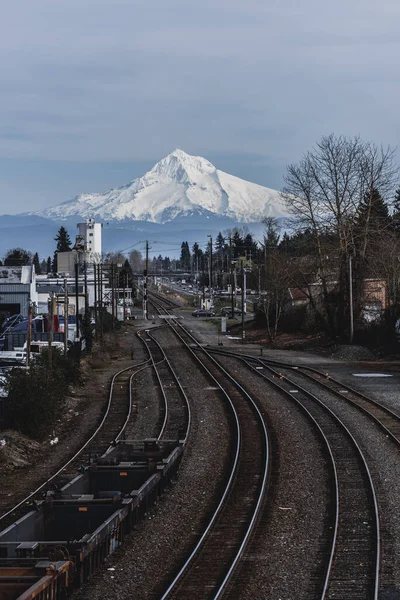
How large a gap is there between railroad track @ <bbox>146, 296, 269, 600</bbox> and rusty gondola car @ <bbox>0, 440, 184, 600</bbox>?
45.7 inches

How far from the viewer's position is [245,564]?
11.4 meters

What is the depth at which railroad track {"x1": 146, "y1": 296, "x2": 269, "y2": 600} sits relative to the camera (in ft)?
34.9

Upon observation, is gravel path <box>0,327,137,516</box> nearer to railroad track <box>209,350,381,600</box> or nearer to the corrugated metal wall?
railroad track <box>209,350,381,600</box>

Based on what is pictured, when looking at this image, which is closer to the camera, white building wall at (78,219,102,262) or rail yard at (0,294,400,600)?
rail yard at (0,294,400,600)

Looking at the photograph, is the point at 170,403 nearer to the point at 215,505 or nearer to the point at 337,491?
the point at 337,491

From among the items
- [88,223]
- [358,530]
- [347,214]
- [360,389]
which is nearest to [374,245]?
[347,214]

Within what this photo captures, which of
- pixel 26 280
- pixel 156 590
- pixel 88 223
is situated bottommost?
pixel 156 590

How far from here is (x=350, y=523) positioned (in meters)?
13.4

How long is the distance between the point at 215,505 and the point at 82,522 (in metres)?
3.09

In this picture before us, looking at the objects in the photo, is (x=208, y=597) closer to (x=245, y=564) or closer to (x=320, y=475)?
(x=245, y=564)

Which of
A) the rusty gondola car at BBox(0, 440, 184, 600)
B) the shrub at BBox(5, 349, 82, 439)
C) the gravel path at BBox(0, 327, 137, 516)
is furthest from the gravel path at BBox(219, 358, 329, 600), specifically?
the shrub at BBox(5, 349, 82, 439)

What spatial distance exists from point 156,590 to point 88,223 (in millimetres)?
160510

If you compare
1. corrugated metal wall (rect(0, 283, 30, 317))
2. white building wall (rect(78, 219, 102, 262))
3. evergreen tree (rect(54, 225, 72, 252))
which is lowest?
corrugated metal wall (rect(0, 283, 30, 317))

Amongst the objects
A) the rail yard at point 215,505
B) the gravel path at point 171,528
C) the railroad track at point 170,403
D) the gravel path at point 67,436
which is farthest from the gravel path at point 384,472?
the gravel path at point 67,436
